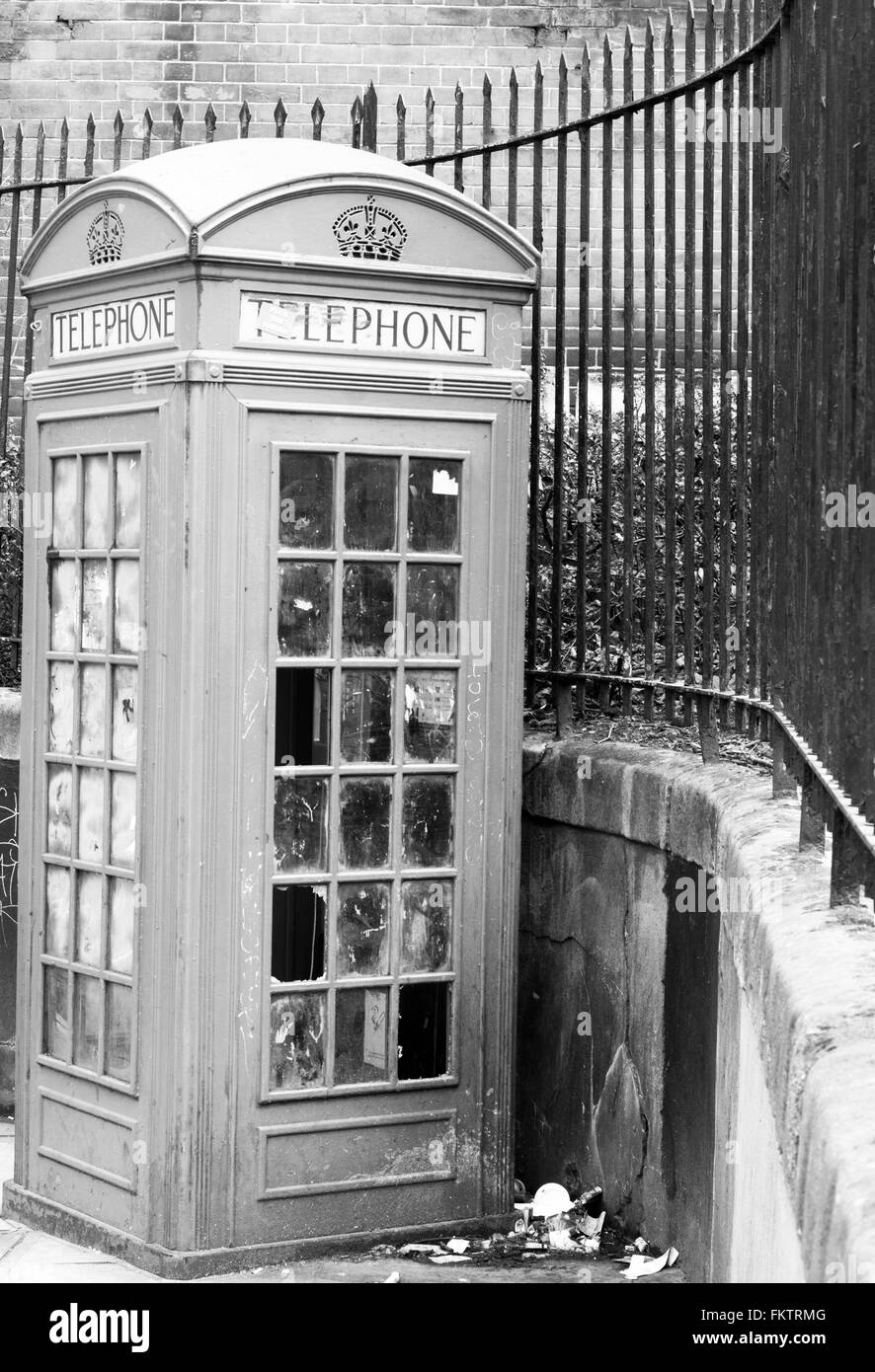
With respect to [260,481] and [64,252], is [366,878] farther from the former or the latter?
[64,252]

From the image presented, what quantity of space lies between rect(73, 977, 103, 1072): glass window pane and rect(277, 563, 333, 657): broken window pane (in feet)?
3.64

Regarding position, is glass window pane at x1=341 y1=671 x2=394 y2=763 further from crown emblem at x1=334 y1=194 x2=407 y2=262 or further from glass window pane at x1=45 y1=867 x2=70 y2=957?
crown emblem at x1=334 y1=194 x2=407 y2=262

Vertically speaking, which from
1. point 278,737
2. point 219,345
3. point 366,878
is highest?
point 219,345

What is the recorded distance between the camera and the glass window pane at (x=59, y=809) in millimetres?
5039

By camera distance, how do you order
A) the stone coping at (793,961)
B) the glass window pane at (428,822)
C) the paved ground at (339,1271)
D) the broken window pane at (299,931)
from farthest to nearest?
the glass window pane at (428,822) < the broken window pane at (299,931) < the paved ground at (339,1271) < the stone coping at (793,961)

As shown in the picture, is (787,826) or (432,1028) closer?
(787,826)

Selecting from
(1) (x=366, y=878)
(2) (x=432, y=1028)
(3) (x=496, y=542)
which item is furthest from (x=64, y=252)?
(2) (x=432, y=1028)

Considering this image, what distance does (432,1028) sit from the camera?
16.0 feet

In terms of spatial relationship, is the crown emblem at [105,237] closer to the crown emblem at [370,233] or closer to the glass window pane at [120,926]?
the crown emblem at [370,233]

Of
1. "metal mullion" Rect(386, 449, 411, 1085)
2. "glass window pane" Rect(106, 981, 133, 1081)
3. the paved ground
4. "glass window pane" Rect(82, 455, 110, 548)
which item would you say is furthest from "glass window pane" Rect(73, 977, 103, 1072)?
"glass window pane" Rect(82, 455, 110, 548)

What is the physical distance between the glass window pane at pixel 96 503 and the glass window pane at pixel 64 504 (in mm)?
54

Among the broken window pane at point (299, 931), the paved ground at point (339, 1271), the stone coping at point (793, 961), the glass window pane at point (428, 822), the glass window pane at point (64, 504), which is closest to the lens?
the stone coping at point (793, 961)

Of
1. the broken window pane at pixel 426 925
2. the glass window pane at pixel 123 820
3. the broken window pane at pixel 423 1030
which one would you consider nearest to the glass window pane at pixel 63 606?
the glass window pane at pixel 123 820

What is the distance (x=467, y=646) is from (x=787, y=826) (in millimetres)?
1525
